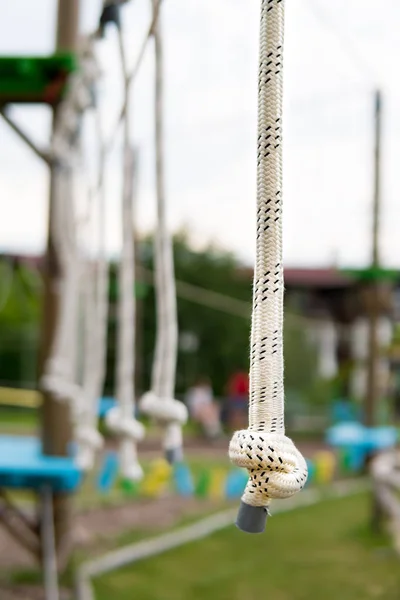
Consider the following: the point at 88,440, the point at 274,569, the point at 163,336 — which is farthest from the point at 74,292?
the point at 274,569

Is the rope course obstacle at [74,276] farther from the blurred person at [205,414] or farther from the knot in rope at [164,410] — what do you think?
the blurred person at [205,414]

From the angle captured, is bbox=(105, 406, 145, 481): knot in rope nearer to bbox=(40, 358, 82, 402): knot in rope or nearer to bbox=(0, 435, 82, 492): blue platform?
bbox=(40, 358, 82, 402): knot in rope

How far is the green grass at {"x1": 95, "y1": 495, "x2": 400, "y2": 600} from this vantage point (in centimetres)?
453

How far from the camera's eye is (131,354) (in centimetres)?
250

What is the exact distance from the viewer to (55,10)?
4227 mm

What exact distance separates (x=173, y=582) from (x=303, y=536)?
1380mm

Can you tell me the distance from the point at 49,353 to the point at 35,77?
51.2 inches

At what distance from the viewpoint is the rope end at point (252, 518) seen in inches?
44.8

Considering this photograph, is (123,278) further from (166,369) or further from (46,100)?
(46,100)

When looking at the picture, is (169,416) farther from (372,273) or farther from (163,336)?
(372,273)

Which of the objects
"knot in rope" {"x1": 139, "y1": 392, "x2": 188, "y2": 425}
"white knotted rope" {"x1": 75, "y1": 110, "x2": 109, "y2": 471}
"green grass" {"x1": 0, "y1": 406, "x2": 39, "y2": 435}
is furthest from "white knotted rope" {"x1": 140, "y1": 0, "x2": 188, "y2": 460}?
"green grass" {"x1": 0, "y1": 406, "x2": 39, "y2": 435}

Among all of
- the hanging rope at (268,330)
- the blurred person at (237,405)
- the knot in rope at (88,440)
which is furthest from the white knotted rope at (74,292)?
the blurred person at (237,405)

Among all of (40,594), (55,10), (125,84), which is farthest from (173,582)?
(125,84)

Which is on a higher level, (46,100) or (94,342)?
(46,100)
